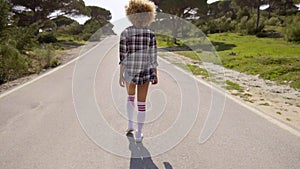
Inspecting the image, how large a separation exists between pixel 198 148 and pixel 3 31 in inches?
390

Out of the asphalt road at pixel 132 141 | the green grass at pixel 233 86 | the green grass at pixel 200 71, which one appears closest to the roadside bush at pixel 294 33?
the green grass at pixel 200 71

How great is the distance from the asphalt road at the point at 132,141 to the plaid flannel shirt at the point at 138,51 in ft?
3.37

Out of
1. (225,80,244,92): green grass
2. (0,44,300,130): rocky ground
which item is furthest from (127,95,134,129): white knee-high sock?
(225,80,244,92): green grass

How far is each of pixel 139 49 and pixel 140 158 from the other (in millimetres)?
1445

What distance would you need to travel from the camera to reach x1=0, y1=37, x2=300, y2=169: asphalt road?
3678 millimetres

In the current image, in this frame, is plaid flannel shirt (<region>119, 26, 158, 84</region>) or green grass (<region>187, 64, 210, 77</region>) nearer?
plaid flannel shirt (<region>119, 26, 158, 84</region>)

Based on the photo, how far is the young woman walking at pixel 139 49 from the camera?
13.5ft

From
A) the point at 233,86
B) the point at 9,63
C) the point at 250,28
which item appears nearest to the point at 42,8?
the point at 250,28

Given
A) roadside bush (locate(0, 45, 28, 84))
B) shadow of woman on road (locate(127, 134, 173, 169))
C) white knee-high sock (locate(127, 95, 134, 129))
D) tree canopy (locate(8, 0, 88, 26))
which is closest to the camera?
shadow of woman on road (locate(127, 134, 173, 169))

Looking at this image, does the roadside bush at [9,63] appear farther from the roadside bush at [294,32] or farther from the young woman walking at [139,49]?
the roadside bush at [294,32]

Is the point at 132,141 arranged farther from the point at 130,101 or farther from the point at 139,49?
the point at 139,49

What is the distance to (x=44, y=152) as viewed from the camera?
3941 mm

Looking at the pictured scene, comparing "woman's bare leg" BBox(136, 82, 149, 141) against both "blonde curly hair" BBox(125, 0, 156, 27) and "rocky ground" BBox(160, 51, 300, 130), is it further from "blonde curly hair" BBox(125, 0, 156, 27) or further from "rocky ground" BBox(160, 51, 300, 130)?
"rocky ground" BBox(160, 51, 300, 130)

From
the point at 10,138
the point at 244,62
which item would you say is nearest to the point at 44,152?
the point at 10,138
